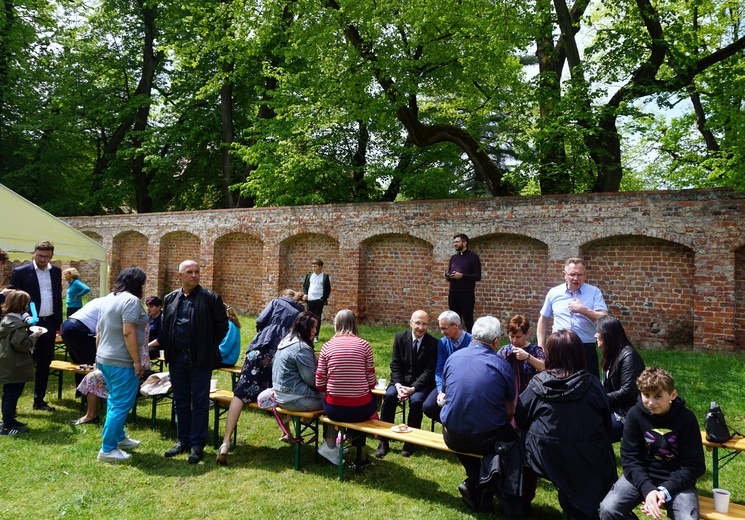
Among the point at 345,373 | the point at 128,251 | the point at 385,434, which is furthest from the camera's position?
the point at 128,251

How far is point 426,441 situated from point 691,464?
190 centimetres

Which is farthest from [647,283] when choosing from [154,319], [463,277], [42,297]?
[42,297]

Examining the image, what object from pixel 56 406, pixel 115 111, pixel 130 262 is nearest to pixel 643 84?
pixel 56 406

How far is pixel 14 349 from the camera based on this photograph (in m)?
5.49

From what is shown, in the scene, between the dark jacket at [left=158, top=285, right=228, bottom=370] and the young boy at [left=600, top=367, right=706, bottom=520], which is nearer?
the young boy at [left=600, top=367, right=706, bottom=520]

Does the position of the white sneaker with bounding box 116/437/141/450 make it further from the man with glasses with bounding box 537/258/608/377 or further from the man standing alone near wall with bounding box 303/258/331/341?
the man standing alone near wall with bounding box 303/258/331/341

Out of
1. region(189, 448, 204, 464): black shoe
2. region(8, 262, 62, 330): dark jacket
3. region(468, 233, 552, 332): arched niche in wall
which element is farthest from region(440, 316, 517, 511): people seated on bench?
region(468, 233, 552, 332): arched niche in wall

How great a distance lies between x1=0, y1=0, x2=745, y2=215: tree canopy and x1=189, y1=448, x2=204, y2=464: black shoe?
9.05m

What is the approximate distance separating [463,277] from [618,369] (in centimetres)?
455

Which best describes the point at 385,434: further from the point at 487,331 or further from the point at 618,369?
the point at 618,369

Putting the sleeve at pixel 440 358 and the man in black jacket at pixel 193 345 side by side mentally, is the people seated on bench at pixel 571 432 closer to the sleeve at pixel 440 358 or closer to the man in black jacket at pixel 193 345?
the sleeve at pixel 440 358

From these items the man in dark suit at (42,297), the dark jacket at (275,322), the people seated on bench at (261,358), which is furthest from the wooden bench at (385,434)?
the man in dark suit at (42,297)

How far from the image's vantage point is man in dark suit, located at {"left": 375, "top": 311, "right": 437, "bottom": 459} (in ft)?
17.0

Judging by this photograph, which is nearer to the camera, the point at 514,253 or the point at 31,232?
the point at 31,232
